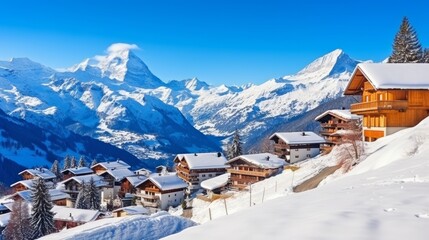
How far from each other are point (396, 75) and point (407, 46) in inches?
1536

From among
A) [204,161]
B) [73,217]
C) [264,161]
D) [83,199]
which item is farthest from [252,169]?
[83,199]

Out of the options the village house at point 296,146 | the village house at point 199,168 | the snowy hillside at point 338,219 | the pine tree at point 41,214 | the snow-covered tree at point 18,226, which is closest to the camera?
the snowy hillside at point 338,219

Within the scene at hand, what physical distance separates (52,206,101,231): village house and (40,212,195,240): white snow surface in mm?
47929

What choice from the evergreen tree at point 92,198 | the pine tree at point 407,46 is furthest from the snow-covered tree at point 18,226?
the pine tree at point 407,46

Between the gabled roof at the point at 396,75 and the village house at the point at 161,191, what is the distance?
155ft

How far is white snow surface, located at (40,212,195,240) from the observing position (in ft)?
59.6

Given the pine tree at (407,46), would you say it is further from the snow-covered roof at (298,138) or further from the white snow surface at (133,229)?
the white snow surface at (133,229)

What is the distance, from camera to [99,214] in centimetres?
6731

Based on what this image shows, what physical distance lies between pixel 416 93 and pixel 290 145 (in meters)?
38.2

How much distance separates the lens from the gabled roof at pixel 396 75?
36406 mm

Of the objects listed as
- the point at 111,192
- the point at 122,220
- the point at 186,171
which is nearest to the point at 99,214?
the point at 186,171

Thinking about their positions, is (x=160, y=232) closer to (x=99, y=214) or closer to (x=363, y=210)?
(x=363, y=210)

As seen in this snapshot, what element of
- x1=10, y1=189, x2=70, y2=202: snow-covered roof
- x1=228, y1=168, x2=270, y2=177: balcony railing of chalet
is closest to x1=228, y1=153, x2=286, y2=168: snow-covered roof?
x1=228, y1=168, x2=270, y2=177: balcony railing of chalet

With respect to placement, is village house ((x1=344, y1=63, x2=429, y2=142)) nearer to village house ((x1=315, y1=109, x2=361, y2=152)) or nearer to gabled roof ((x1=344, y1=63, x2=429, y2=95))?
gabled roof ((x1=344, y1=63, x2=429, y2=95))
